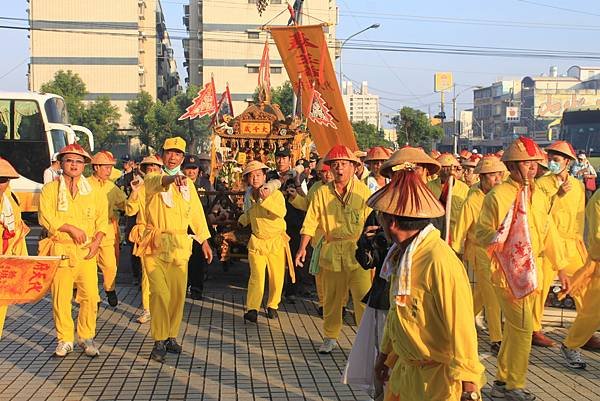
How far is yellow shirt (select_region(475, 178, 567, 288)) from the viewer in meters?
5.54

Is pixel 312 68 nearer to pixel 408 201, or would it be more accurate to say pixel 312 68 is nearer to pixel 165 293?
pixel 165 293

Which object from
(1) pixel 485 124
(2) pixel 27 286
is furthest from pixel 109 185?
(1) pixel 485 124

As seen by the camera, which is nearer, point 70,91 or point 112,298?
point 112,298

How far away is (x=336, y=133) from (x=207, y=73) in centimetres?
5642

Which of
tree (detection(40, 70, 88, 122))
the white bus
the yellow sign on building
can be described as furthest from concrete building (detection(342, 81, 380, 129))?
the white bus

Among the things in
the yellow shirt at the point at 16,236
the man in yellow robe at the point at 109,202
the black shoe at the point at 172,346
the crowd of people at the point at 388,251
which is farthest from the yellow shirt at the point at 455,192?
the yellow shirt at the point at 16,236

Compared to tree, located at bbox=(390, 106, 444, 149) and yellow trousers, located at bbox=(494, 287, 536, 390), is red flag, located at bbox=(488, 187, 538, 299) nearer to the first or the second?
yellow trousers, located at bbox=(494, 287, 536, 390)

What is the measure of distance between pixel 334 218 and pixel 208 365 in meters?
1.65

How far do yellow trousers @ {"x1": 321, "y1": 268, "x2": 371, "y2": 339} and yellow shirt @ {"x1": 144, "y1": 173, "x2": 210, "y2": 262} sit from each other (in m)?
1.29

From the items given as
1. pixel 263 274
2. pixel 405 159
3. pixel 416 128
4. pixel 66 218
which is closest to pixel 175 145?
pixel 66 218

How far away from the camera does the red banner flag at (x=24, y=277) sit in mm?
5637

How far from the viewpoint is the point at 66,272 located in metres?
6.54

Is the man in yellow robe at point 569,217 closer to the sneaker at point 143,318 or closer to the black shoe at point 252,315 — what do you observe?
the black shoe at point 252,315

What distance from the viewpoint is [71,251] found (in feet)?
21.4
